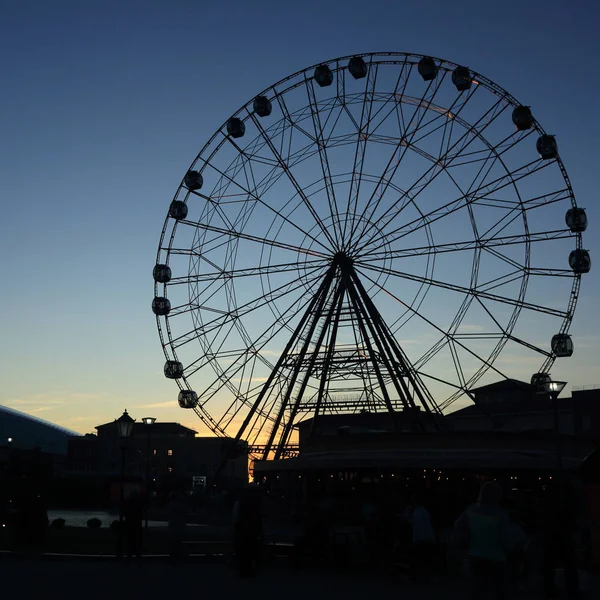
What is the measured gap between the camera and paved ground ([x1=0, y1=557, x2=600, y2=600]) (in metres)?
13.7

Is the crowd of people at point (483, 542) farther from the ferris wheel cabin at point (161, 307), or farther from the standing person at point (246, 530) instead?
the ferris wheel cabin at point (161, 307)

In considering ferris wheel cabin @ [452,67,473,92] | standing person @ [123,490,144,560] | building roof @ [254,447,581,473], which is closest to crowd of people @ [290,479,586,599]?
standing person @ [123,490,144,560]

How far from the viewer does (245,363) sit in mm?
39844

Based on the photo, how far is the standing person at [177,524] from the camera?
59.5 feet

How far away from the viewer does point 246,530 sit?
54.1ft

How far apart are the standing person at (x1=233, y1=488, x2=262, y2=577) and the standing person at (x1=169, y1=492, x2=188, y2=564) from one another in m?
1.83

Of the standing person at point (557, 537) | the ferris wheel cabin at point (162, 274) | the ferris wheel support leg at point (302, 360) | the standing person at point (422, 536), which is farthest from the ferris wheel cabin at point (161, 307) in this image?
the standing person at point (557, 537)

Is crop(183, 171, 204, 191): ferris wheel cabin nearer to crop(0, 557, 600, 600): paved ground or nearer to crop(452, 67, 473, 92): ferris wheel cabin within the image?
crop(452, 67, 473, 92): ferris wheel cabin

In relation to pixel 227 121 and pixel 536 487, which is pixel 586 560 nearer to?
pixel 536 487

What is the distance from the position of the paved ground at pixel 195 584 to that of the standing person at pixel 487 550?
547 centimetres

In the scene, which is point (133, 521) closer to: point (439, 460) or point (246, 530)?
point (246, 530)

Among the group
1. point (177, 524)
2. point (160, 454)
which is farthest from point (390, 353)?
point (160, 454)

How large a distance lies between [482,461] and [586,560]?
1603 centimetres

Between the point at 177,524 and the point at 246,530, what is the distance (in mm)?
2320
